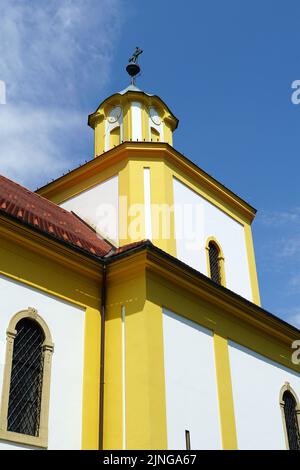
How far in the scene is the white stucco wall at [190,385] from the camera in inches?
415

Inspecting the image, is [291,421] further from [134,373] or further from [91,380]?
[91,380]

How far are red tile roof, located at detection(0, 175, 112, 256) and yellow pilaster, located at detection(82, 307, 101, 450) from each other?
1.33 meters

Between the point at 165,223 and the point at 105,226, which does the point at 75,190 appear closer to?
the point at 105,226

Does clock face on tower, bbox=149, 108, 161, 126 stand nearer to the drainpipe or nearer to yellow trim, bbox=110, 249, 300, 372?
yellow trim, bbox=110, 249, 300, 372

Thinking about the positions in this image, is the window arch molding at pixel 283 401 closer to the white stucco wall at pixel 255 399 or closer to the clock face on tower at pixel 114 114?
the white stucco wall at pixel 255 399

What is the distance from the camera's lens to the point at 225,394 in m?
11.9

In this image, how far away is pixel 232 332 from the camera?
12945 mm

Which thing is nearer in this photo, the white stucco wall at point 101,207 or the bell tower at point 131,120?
the white stucco wall at point 101,207

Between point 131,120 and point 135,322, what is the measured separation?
6913mm

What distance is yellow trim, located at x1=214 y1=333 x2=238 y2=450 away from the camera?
1151 cm

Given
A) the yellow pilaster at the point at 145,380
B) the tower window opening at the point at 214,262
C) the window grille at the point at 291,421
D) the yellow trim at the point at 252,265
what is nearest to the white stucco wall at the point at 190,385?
the yellow pilaster at the point at 145,380

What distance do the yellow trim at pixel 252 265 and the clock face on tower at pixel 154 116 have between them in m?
A: 3.61

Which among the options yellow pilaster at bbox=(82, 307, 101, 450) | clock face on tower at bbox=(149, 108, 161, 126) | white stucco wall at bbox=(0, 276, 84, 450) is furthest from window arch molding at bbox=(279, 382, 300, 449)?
clock face on tower at bbox=(149, 108, 161, 126)

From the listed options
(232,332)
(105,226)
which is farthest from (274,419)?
(105,226)
